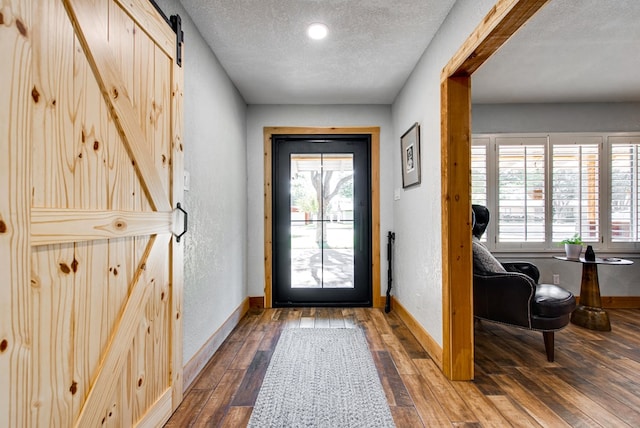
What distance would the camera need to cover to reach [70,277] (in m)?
1.06

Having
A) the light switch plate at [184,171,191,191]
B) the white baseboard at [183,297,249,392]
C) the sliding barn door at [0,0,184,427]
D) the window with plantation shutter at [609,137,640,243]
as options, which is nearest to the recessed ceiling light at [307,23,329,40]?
the sliding barn door at [0,0,184,427]

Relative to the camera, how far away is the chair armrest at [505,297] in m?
2.40

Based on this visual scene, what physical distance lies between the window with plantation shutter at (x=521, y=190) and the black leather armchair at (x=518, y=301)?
136 centimetres

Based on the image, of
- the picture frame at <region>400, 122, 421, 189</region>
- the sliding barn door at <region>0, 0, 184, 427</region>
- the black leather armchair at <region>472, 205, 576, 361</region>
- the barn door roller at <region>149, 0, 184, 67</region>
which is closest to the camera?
the sliding barn door at <region>0, 0, 184, 427</region>

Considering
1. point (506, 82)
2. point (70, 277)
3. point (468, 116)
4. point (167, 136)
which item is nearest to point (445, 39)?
point (468, 116)

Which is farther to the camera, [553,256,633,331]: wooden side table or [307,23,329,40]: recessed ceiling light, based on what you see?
[553,256,633,331]: wooden side table

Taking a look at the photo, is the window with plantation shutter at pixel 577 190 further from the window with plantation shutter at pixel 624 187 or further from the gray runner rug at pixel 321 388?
the gray runner rug at pixel 321 388

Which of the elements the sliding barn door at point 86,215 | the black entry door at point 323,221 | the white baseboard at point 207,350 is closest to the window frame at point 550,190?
the black entry door at point 323,221

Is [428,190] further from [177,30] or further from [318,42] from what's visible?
[177,30]

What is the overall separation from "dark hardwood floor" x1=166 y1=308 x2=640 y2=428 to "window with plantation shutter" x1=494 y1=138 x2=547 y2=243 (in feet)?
3.97

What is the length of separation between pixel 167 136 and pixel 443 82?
1731 millimetres

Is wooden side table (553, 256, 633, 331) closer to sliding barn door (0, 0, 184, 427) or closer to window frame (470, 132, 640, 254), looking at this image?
window frame (470, 132, 640, 254)

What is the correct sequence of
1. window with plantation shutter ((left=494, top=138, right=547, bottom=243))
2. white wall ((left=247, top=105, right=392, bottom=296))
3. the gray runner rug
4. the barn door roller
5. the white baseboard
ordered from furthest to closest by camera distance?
window with plantation shutter ((left=494, top=138, right=547, bottom=243)), white wall ((left=247, top=105, right=392, bottom=296)), the white baseboard, the barn door roller, the gray runner rug

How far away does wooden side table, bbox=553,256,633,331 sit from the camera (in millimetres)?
3100
